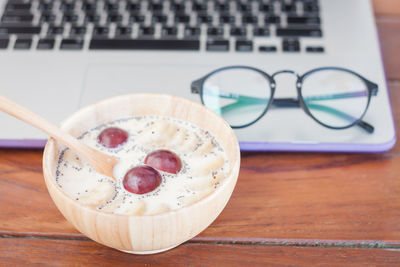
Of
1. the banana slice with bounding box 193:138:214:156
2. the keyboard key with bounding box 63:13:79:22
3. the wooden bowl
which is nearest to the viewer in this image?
the wooden bowl

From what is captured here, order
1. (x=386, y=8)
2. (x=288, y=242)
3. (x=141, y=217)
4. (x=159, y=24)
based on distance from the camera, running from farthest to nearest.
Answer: (x=386, y=8) < (x=159, y=24) < (x=288, y=242) < (x=141, y=217)

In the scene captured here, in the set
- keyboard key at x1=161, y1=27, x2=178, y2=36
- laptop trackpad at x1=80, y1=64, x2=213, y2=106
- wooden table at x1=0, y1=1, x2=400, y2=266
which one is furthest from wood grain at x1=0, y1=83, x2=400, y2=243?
keyboard key at x1=161, y1=27, x2=178, y2=36

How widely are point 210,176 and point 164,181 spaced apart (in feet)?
0.14

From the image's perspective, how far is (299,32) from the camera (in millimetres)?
679

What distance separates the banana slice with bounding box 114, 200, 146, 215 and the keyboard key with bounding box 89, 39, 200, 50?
292mm

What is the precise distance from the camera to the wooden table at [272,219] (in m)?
0.47

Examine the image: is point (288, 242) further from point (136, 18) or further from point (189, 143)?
point (136, 18)

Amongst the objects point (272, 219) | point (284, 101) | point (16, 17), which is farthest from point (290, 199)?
point (16, 17)

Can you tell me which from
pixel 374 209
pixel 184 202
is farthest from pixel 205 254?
pixel 374 209

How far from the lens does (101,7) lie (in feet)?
2.35

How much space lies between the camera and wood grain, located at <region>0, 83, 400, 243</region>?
1.62 ft

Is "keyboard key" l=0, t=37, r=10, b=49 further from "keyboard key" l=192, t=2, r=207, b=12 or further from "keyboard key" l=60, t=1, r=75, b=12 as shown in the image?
"keyboard key" l=192, t=2, r=207, b=12

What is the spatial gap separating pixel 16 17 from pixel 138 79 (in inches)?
8.3

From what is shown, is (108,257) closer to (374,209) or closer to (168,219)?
(168,219)
